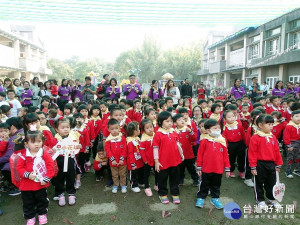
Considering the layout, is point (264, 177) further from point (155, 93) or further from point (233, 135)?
point (155, 93)

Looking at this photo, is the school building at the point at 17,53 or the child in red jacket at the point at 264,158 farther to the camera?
the school building at the point at 17,53

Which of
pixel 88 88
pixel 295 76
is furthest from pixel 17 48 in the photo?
pixel 295 76

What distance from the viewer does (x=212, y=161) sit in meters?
3.03

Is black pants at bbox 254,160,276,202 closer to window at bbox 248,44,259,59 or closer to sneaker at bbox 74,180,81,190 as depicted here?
sneaker at bbox 74,180,81,190

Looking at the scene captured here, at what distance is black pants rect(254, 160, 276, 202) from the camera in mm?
3092

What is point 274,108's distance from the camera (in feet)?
18.4

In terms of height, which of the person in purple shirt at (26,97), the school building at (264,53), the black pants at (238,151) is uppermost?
the school building at (264,53)

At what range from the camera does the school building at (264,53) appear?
45.8 feet

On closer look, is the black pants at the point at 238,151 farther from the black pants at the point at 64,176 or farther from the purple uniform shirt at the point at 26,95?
the purple uniform shirt at the point at 26,95

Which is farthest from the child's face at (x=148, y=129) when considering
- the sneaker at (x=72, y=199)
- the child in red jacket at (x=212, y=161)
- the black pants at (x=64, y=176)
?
the sneaker at (x=72, y=199)

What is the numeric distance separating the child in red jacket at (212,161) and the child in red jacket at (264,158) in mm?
408

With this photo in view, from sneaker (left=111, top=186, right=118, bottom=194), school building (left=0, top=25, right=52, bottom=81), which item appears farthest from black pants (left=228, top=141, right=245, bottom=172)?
school building (left=0, top=25, right=52, bottom=81)

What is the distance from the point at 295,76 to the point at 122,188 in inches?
587

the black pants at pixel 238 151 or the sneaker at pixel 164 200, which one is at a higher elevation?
the black pants at pixel 238 151
